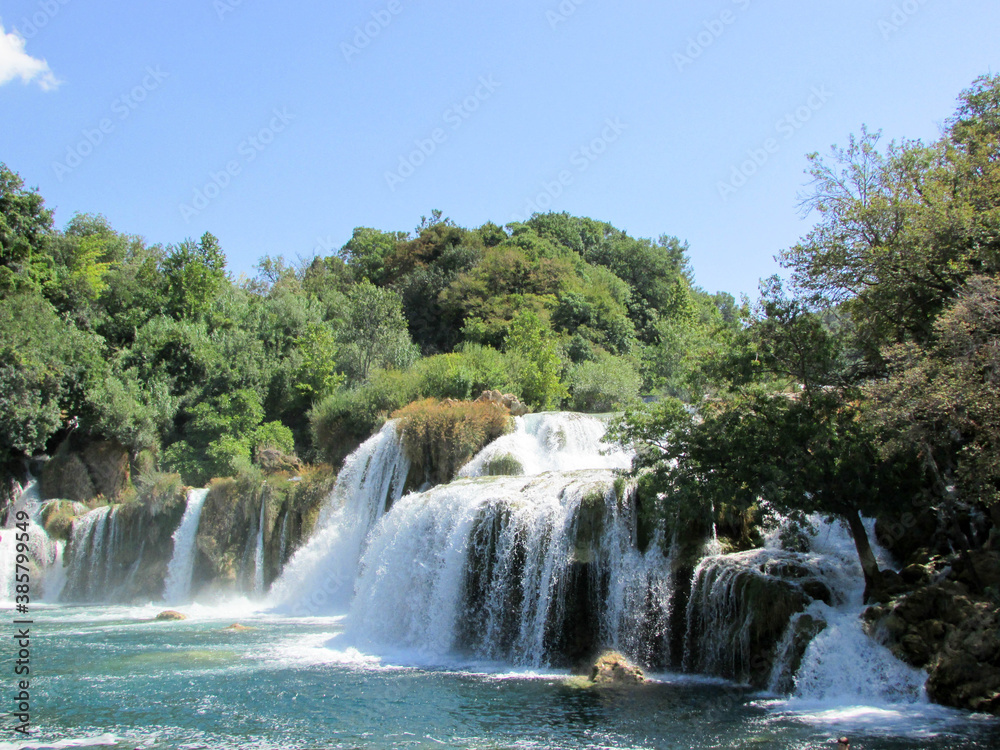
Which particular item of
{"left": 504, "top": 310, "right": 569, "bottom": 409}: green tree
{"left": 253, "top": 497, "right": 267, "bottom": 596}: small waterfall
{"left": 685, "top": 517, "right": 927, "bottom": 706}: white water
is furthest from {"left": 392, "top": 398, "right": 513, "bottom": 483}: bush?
{"left": 685, "top": 517, "right": 927, "bottom": 706}: white water

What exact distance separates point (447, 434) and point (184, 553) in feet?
33.2

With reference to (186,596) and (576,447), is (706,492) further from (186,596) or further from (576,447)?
(186,596)

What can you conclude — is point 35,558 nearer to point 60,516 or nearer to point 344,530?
point 60,516

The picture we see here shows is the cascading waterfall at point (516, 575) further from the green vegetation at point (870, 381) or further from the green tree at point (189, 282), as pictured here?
the green tree at point (189, 282)

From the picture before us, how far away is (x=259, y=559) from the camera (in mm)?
24469

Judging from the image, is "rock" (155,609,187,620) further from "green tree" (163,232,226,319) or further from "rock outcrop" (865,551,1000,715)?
"green tree" (163,232,226,319)

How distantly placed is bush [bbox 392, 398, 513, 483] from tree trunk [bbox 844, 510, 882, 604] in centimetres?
1167

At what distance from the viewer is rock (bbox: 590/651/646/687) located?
12.4 m

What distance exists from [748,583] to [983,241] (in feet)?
21.0

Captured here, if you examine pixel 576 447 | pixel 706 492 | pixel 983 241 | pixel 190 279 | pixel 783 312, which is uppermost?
pixel 190 279

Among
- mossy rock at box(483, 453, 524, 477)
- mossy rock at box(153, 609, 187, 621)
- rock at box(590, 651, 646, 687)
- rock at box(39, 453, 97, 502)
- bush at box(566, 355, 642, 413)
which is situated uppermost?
bush at box(566, 355, 642, 413)

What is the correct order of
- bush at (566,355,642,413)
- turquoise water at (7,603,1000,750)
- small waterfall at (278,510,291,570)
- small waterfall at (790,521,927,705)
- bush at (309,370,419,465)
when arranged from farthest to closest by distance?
bush at (566,355,642,413) → bush at (309,370,419,465) → small waterfall at (278,510,291,570) → small waterfall at (790,521,927,705) → turquoise water at (7,603,1000,750)

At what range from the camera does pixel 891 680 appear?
35.8ft

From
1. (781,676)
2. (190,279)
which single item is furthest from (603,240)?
(781,676)
